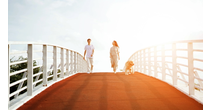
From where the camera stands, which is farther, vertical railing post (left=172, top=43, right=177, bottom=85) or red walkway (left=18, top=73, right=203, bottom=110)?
vertical railing post (left=172, top=43, right=177, bottom=85)

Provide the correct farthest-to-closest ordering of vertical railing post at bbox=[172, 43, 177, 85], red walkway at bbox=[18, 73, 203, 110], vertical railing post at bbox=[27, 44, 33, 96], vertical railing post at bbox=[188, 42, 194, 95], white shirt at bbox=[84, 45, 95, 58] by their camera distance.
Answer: white shirt at bbox=[84, 45, 95, 58] < vertical railing post at bbox=[172, 43, 177, 85] < vertical railing post at bbox=[188, 42, 194, 95] < vertical railing post at bbox=[27, 44, 33, 96] < red walkway at bbox=[18, 73, 203, 110]

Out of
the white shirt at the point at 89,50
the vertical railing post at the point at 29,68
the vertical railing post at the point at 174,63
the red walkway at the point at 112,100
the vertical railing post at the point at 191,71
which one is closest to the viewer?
the red walkway at the point at 112,100

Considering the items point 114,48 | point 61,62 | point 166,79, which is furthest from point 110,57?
point 166,79

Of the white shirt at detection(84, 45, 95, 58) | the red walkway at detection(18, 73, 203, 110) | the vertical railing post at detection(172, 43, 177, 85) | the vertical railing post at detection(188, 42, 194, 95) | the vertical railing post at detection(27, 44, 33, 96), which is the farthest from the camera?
the white shirt at detection(84, 45, 95, 58)

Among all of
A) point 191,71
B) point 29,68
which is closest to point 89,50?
point 29,68

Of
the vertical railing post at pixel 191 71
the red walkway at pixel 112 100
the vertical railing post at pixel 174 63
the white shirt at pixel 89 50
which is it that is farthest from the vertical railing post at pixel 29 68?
the white shirt at pixel 89 50

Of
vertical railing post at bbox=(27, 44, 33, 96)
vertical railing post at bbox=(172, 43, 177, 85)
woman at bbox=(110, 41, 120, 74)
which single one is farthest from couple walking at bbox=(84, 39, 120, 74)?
vertical railing post at bbox=(27, 44, 33, 96)

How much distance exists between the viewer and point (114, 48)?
33.1ft

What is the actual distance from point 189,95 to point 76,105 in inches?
120

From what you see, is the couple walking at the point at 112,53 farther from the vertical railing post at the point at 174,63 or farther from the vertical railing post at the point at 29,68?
the vertical railing post at the point at 29,68

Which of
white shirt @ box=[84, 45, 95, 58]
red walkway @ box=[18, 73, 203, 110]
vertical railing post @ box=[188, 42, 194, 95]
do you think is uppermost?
white shirt @ box=[84, 45, 95, 58]

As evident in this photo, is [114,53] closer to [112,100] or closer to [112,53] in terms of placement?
[112,53]

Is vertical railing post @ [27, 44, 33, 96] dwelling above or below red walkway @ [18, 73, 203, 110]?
above

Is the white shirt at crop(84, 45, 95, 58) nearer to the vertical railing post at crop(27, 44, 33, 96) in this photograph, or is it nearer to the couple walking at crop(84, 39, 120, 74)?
the couple walking at crop(84, 39, 120, 74)
